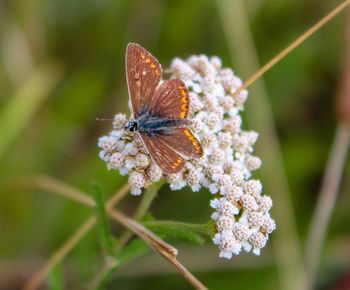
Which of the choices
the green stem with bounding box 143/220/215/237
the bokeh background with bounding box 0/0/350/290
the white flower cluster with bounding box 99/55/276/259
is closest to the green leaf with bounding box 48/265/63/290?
the green stem with bounding box 143/220/215/237

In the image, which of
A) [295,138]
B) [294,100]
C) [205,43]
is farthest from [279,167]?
[205,43]

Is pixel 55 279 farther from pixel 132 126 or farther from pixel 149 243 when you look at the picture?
pixel 132 126

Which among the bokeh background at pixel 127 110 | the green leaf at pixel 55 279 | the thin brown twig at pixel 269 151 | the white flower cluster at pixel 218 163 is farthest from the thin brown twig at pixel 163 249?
the thin brown twig at pixel 269 151

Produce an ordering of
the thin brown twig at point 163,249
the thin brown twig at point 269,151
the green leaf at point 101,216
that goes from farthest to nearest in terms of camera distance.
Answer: the thin brown twig at point 269,151, the green leaf at point 101,216, the thin brown twig at point 163,249

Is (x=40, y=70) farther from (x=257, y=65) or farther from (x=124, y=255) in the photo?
(x=124, y=255)

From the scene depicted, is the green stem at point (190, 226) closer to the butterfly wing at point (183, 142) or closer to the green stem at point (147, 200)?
the green stem at point (147, 200)
